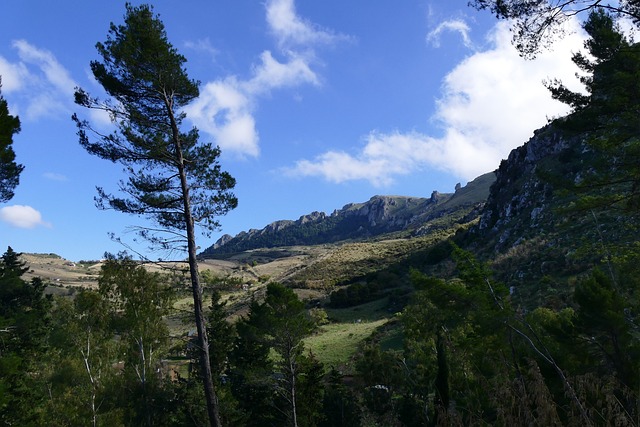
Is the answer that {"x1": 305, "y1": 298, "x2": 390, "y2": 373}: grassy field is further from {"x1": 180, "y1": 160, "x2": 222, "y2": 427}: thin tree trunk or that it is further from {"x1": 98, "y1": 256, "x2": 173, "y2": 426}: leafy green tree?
{"x1": 180, "y1": 160, "x2": 222, "y2": 427}: thin tree trunk

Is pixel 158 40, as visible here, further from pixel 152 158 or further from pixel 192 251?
pixel 192 251

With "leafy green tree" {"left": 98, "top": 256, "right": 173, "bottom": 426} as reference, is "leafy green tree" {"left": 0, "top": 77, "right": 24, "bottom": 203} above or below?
above

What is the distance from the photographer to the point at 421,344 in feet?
94.7

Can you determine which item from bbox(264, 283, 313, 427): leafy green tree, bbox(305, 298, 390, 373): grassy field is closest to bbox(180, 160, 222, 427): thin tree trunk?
bbox(264, 283, 313, 427): leafy green tree

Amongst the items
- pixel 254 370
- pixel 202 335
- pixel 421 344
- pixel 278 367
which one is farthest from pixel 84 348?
pixel 421 344

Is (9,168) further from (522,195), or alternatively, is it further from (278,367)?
(522,195)

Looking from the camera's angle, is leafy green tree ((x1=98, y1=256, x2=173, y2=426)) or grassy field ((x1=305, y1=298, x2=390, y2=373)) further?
grassy field ((x1=305, y1=298, x2=390, y2=373))

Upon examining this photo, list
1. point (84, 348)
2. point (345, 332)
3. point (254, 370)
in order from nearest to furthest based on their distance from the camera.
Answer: point (254, 370), point (84, 348), point (345, 332)

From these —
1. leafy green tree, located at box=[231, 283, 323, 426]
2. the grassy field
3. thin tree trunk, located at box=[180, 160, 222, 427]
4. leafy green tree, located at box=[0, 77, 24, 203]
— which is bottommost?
the grassy field

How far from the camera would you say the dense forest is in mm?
9734

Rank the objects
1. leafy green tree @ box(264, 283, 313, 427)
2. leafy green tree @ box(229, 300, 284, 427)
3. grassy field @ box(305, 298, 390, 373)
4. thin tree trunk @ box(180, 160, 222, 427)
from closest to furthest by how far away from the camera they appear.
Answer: thin tree trunk @ box(180, 160, 222, 427), leafy green tree @ box(264, 283, 313, 427), leafy green tree @ box(229, 300, 284, 427), grassy field @ box(305, 298, 390, 373)

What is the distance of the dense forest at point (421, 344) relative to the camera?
973cm

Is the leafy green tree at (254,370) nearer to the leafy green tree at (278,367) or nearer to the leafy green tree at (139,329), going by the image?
the leafy green tree at (278,367)

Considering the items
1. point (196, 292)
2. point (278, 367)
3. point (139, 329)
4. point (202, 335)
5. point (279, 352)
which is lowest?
point (278, 367)
